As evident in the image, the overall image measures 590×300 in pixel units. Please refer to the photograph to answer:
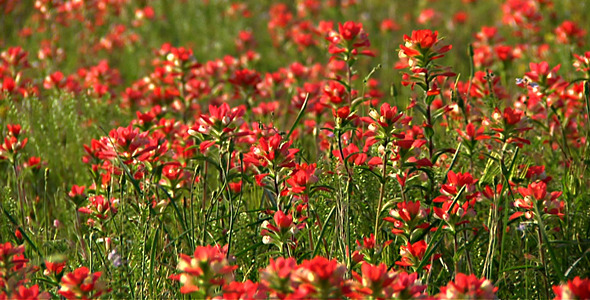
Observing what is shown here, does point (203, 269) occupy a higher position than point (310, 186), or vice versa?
point (310, 186)

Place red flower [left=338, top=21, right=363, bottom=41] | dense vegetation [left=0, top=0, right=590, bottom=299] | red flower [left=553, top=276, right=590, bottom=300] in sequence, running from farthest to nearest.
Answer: red flower [left=338, top=21, right=363, bottom=41] < dense vegetation [left=0, top=0, right=590, bottom=299] < red flower [left=553, top=276, right=590, bottom=300]

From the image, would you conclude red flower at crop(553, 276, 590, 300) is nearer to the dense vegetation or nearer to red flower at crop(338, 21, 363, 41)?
the dense vegetation

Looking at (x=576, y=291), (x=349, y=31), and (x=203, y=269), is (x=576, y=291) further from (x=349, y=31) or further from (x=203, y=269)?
(x=349, y=31)

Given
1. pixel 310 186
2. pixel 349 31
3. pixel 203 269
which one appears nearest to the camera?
pixel 203 269

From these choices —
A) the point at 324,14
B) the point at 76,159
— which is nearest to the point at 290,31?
the point at 324,14

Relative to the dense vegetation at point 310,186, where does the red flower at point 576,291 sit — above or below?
below

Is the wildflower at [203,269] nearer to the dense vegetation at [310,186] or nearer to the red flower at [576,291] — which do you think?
the dense vegetation at [310,186]

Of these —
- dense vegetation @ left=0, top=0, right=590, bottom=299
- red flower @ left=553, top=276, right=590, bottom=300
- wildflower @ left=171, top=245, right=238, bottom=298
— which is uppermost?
dense vegetation @ left=0, top=0, right=590, bottom=299

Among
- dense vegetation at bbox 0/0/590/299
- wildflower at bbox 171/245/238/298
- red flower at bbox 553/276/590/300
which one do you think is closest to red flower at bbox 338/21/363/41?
dense vegetation at bbox 0/0/590/299

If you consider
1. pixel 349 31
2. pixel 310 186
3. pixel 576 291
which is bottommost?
pixel 576 291

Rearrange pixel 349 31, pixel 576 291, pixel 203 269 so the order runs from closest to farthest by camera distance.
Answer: pixel 576 291 < pixel 203 269 < pixel 349 31

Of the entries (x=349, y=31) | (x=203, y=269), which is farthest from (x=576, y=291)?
(x=349, y=31)

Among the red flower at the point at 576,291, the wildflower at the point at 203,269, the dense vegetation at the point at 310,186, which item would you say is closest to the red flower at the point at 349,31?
the dense vegetation at the point at 310,186

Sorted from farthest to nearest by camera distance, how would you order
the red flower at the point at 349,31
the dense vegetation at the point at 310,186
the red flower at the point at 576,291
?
the red flower at the point at 349,31, the dense vegetation at the point at 310,186, the red flower at the point at 576,291
